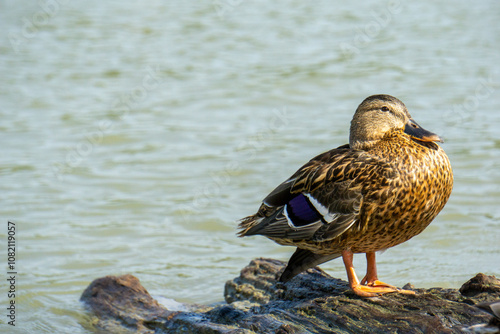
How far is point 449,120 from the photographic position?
11.8 metres

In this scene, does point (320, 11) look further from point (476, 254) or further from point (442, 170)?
point (442, 170)

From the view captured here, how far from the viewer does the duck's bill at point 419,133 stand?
185 inches

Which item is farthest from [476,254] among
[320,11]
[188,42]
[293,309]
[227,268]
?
[320,11]

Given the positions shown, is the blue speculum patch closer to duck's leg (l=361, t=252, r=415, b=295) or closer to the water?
duck's leg (l=361, t=252, r=415, b=295)

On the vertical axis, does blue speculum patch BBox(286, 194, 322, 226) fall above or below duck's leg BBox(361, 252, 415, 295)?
above

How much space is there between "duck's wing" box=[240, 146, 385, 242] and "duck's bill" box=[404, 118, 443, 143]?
1.13ft

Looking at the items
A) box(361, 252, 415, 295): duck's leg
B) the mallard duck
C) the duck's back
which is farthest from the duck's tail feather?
the duck's back

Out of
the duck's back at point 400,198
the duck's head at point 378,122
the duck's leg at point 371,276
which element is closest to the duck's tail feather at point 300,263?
the duck's leg at point 371,276

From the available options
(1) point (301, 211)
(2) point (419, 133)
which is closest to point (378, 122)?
(2) point (419, 133)

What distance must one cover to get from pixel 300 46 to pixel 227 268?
32.3 feet

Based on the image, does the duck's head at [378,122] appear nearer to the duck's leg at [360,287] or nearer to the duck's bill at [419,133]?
the duck's bill at [419,133]

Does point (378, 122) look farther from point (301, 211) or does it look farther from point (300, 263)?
point (300, 263)

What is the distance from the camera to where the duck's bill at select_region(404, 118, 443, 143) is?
4.71 meters

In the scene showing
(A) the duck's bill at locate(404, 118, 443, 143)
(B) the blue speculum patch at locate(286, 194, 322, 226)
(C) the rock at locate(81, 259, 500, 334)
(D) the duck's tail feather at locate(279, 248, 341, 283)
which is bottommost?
(C) the rock at locate(81, 259, 500, 334)
